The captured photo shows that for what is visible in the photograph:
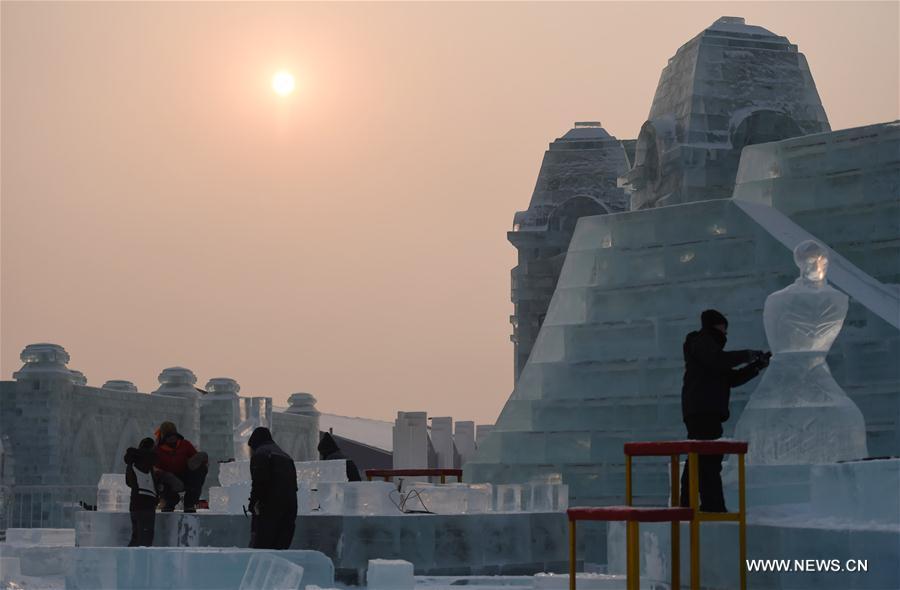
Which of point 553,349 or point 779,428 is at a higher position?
point 553,349

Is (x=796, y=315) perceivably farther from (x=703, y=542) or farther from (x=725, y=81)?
(x=725, y=81)

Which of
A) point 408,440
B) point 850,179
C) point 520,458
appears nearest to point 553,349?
point 520,458

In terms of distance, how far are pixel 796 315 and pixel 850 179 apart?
7091 mm

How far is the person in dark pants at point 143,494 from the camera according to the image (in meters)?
18.2

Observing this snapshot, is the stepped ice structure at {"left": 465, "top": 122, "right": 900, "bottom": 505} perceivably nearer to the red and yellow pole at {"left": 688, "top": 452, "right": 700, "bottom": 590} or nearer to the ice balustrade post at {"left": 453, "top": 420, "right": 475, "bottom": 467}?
the red and yellow pole at {"left": 688, "top": 452, "right": 700, "bottom": 590}

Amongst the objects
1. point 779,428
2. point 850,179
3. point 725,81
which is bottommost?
point 779,428

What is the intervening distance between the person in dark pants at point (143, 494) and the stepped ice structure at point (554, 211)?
63.7 feet

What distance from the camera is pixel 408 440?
136 ft

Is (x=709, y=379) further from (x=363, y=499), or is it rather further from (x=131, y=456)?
(x=131, y=456)

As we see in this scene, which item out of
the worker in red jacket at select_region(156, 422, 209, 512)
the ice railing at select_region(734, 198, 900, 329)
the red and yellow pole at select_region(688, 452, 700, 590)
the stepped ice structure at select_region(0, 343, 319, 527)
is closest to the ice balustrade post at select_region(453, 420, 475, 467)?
the stepped ice structure at select_region(0, 343, 319, 527)

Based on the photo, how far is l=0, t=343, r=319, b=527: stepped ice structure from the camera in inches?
1328

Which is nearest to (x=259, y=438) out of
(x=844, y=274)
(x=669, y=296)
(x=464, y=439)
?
(x=669, y=296)

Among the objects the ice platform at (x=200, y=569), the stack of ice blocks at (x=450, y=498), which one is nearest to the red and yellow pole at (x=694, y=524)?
the ice platform at (x=200, y=569)

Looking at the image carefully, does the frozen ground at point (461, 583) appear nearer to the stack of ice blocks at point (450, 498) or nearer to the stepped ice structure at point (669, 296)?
the stack of ice blocks at point (450, 498)
